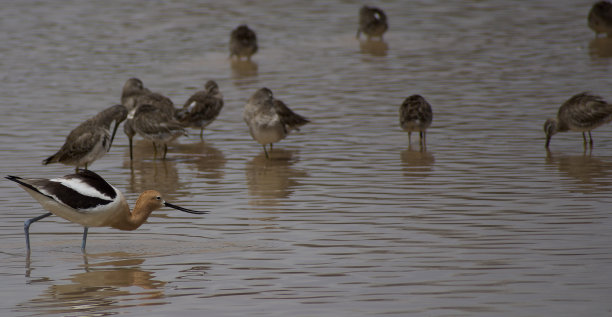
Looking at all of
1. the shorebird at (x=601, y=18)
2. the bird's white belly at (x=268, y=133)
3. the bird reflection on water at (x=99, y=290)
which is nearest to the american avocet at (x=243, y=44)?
the shorebird at (x=601, y=18)

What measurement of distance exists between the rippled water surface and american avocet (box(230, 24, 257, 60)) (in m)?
0.37

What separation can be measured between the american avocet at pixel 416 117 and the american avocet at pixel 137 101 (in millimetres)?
3693

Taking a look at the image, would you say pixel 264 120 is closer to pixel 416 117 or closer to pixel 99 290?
pixel 416 117

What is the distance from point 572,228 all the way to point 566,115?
558 centimetres

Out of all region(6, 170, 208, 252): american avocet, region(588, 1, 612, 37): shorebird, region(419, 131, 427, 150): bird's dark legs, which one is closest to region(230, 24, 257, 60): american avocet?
region(588, 1, 612, 37): shorebird

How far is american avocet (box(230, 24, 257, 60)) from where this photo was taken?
25.6 meters

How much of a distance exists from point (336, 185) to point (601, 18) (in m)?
16.7

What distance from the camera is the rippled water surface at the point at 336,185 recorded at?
8391 mm

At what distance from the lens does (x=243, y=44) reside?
84.3ft

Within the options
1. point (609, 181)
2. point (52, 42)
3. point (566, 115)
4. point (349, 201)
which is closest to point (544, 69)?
point (566, 115)

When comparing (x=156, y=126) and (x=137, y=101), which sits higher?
(x=137, y=101)

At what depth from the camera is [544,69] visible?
2248 centimetres

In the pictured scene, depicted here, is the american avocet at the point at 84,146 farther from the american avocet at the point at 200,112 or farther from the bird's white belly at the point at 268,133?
the american avocet at the point at 200,112

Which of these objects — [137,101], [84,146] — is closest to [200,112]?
[137,101]
